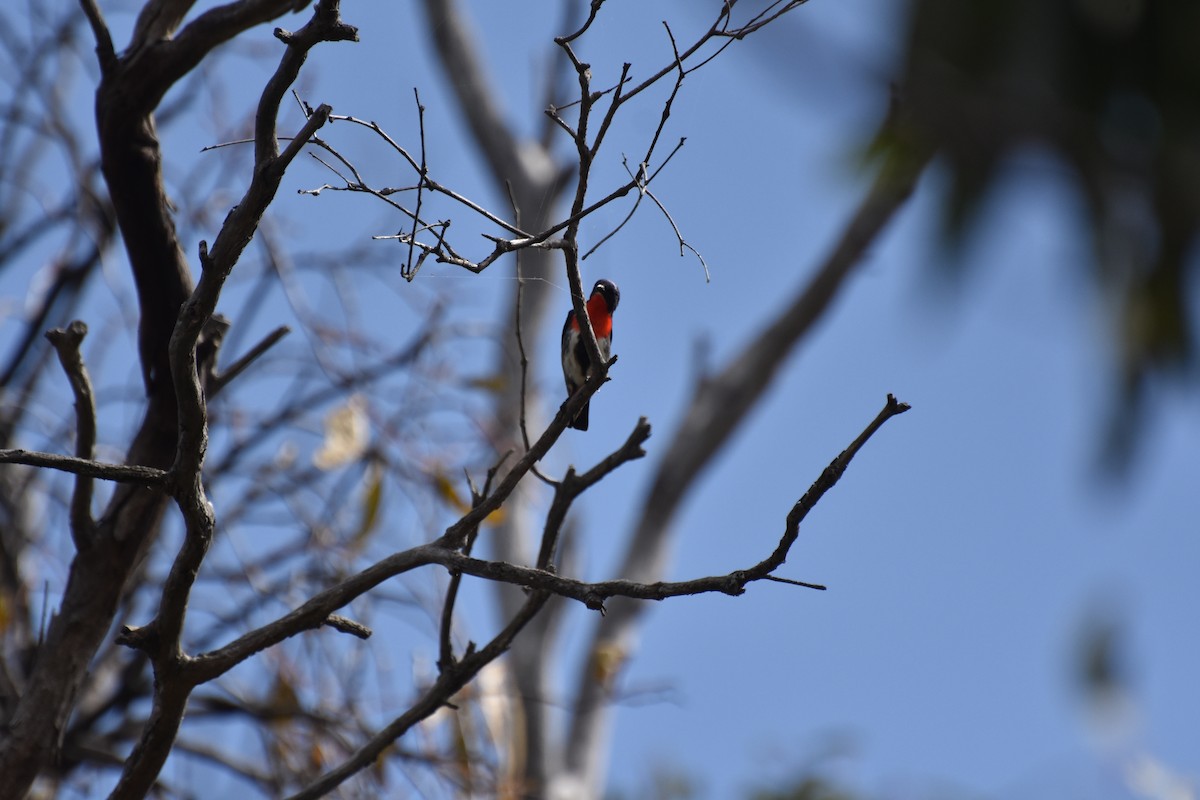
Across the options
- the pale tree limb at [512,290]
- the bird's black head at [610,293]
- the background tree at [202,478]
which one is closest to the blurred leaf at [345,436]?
the background tree at [202,478]

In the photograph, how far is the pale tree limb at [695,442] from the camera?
7.20 meters

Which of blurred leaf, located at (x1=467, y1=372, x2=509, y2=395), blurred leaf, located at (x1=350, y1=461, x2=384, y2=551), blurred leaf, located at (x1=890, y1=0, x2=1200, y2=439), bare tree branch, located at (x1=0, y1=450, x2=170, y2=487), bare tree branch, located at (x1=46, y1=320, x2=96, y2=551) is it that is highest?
blurred leaf, located at (x1=890, y1=0, x2=1200, y2=439)

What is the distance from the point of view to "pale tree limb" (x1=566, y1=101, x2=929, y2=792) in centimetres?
720

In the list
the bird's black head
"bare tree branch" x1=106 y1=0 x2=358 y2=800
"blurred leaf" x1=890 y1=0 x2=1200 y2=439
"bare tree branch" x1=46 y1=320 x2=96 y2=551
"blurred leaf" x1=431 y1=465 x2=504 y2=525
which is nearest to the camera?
"bare tree branch" x1=106 y1=0 x2=358 y2=800

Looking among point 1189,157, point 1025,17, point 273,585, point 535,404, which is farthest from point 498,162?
point 1189,157

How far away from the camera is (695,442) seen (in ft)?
24.6

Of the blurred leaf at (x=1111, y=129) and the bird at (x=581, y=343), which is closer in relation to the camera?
the bird at (x=581, y=343)

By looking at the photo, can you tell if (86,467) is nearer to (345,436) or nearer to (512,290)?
(345,436)

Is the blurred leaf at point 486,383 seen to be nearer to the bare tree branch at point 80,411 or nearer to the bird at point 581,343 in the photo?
the bird at point 581,343

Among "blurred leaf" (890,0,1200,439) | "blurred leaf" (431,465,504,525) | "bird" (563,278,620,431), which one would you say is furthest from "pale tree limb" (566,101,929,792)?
"bird" (563,278,620,431)

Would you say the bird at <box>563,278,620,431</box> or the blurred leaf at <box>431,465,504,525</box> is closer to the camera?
the bird at <box>563,278,620,431</box>

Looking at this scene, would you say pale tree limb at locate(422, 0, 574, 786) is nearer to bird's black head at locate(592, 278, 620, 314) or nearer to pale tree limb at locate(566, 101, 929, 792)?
pale tree limb at locate(566, 101, 929, 792)

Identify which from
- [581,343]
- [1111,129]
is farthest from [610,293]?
[1111,129]

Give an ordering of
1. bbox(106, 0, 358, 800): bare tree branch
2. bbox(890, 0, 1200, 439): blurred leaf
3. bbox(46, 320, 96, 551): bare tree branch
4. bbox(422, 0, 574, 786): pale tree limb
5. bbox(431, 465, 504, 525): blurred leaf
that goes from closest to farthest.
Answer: bbox(106, 0, 358, 800): bare tree branch → bbox(46, 320, 96, 551): bare tree branch → bbox(431, 465, 504, 525): blurred leaf → bbox(422, 0, 574, 786): pale tree limb → bbox(890, 0, 1200, 439): blurred leaf
